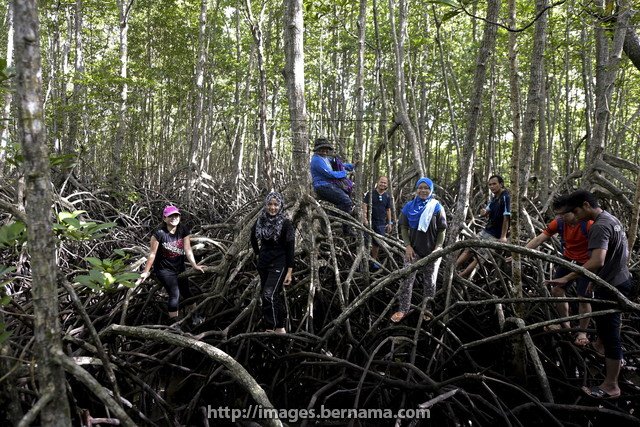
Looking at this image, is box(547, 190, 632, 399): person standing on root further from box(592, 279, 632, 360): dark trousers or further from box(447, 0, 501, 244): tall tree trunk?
box(447, 0, 501, 244): tall tree trunk

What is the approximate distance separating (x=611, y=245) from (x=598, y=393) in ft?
2.79

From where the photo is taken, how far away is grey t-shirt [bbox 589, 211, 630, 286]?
2.47 meters

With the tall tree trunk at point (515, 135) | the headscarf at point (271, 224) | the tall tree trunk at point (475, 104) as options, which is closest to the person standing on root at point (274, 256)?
the headscarf at point (271, 224)

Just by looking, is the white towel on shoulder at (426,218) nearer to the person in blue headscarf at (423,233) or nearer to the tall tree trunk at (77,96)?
the person in blue headscarf at (423,233)

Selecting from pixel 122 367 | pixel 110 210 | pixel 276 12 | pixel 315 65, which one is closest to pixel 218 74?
pixel 315 65

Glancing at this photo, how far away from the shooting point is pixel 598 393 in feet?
8.15

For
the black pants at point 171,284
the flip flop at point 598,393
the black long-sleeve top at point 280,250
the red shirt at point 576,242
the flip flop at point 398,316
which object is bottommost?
the flip flop at point 598,393

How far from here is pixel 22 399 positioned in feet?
7.27

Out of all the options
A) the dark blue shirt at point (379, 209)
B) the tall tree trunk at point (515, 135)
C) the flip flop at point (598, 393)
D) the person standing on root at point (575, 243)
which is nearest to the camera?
the tall tree trunk at point (515, 135)

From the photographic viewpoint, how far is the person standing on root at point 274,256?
3.13 m

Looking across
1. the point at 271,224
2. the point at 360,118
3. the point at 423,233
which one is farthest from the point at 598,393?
the point at 360,118

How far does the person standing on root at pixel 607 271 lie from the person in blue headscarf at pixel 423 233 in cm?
95

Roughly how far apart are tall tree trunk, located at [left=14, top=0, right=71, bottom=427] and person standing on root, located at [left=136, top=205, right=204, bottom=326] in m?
2.03

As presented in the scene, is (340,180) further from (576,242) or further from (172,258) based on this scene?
(576,242)
